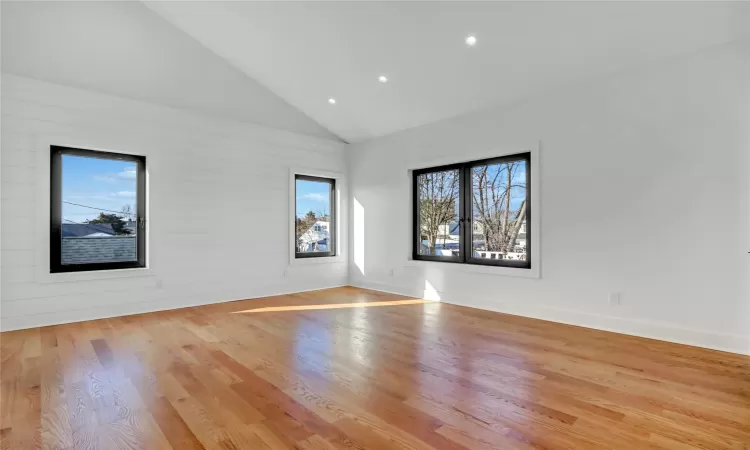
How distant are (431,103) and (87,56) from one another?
13.0ft

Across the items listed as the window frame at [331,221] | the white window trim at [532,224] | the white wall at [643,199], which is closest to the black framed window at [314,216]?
the window frame at [331,221]

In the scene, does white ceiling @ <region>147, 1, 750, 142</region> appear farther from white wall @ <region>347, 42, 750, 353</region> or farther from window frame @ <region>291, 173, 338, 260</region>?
window frame @ <region>291, 173, 338, 260</region>

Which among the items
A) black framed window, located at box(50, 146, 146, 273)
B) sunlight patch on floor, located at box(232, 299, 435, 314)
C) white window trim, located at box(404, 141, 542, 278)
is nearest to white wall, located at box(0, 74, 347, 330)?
black framed window, located at box(50, 146, 146, 273)

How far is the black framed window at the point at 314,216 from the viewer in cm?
646

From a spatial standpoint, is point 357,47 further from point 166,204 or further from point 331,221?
point 331,221

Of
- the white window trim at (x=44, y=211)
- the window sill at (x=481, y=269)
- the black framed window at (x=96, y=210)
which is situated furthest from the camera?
the window sill at (x=481, y=269)

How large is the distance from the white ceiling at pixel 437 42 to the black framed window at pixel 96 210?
1904mm

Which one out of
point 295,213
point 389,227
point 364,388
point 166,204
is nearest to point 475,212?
point 389,227

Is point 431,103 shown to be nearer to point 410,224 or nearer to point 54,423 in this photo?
point 410,224

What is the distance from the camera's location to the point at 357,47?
14.0 ft

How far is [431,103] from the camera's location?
5.07 meters

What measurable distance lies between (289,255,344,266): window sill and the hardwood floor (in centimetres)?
219

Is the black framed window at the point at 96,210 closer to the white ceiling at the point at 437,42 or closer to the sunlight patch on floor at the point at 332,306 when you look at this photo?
the sunlight patch on floor at the point at 332,306

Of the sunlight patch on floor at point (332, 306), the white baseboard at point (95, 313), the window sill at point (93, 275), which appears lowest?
the sunlight patch on floor at point (332, 306)
